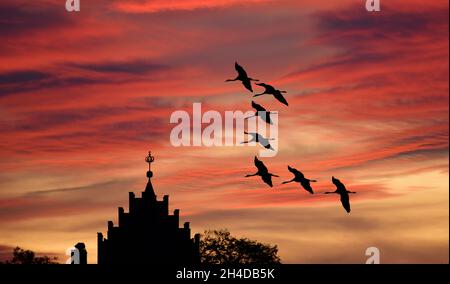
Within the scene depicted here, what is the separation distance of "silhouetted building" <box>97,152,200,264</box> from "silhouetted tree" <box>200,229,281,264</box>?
127 centimetres

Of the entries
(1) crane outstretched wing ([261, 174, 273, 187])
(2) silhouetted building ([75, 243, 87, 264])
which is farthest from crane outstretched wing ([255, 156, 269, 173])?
(2) silhouetted building ([75, 243, 87, 264])

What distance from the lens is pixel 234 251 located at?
105500 millimetres

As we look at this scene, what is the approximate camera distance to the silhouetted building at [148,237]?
106 metres

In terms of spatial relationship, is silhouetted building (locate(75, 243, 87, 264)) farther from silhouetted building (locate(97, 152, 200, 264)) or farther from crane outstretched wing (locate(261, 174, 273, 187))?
crane outstretched wing (locate(261, 174, 273, 187))

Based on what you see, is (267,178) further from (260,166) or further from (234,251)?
(234,251)

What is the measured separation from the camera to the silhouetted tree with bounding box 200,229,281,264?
104 m

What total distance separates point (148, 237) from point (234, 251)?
859 centimetres

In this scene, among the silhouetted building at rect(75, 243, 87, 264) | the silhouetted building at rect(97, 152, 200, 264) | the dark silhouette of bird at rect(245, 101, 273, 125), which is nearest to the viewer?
the dark silhouette of bird at rect(245, 101, 273, 125)

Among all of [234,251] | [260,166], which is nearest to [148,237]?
[234,251]

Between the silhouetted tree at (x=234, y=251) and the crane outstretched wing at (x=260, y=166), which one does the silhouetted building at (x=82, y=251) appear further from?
the crane outstretched wing at (x=260, y=166)

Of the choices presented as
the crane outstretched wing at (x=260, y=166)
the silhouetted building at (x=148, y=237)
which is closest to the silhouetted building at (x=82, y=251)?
the silhouetted building at (x=148, y=237)
